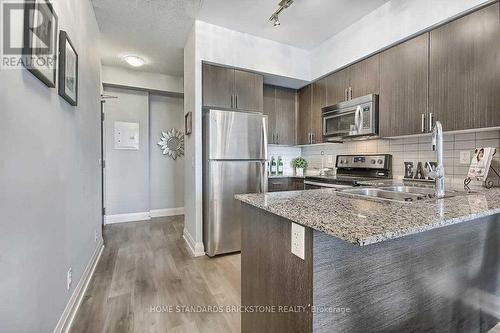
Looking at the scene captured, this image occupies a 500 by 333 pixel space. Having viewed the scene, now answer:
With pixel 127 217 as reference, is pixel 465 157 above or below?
above

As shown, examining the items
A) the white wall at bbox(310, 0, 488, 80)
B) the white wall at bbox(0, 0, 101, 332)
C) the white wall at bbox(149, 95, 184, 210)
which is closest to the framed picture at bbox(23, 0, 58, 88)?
the white wall at bbox(0, 0, 101, 332)

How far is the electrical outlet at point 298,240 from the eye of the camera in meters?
0.90

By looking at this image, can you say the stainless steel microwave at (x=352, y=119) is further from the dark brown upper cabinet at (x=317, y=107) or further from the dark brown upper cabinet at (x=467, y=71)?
the dark brown upper cabinet at (x=467, y=71)

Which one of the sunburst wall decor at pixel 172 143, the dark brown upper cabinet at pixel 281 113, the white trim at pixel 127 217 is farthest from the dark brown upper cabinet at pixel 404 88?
the white trim at pixel 127 217

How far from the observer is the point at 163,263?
103 inches

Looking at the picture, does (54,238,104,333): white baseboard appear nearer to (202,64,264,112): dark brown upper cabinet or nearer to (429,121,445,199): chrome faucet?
(202,64,264,112): dark brown upper cabinet

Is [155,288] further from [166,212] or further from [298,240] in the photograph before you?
[166,212]

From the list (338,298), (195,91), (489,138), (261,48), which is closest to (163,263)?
(195,91)

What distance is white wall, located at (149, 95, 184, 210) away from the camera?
4801mm

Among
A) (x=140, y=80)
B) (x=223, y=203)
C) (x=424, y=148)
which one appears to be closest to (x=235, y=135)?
(x=223, y=203)

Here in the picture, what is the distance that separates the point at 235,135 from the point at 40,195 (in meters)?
2.02

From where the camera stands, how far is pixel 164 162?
16.1 feet

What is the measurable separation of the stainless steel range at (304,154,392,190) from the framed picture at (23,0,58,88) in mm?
2603

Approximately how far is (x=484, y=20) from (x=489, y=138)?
3.12 feet
